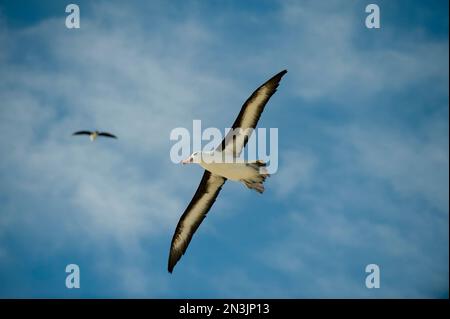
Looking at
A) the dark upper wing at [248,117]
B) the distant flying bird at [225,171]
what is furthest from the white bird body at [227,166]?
the dark upper wing at [248,117]

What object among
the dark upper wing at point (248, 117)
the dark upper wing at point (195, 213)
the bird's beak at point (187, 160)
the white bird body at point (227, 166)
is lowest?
the dark upper wing at point (195, 213)

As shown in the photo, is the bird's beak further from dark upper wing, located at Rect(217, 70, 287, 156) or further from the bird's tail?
the bird's tail

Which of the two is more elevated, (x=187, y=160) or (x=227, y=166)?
(x=187, y=160)

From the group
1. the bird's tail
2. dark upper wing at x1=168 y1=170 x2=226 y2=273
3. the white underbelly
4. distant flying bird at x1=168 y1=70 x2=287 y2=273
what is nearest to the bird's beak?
distant flying bird at x1=168 y1=70 x2=287 y2=273

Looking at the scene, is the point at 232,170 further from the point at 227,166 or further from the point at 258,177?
the point at 258,177

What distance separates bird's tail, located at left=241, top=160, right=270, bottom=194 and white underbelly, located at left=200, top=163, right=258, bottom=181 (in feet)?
0.31

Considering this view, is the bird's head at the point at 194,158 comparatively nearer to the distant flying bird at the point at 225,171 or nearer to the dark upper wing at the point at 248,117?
the distant flying bird at the point at 225,171

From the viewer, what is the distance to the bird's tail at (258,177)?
24078mm

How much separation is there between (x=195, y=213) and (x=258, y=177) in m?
3.55

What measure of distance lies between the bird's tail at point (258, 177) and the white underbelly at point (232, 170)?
93mm

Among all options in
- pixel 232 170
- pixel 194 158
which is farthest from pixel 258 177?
pixel 194 158

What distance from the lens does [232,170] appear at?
80.6ft

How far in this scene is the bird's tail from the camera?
24.1 metres

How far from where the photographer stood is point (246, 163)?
24.2 m
